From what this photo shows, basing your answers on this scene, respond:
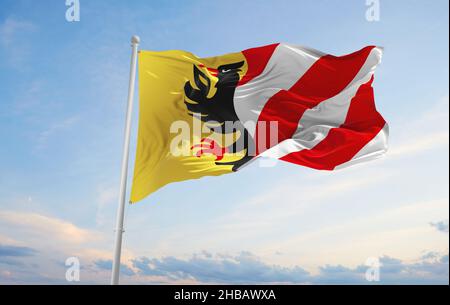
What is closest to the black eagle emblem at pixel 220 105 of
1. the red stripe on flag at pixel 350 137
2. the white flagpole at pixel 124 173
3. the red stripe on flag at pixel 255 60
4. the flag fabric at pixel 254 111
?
the flag fabric at pixel 254 111

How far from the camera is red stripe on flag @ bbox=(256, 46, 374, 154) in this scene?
11086 mm

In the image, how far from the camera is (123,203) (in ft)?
28.7

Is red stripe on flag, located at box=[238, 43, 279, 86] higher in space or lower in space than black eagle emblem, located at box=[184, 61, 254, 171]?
higher

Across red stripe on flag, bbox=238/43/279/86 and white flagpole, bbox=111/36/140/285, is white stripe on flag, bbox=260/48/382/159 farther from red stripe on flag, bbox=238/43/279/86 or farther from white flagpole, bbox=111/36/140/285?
white flagpole, bbox=111/36/140/285

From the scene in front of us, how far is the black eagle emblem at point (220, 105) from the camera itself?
33.4ft

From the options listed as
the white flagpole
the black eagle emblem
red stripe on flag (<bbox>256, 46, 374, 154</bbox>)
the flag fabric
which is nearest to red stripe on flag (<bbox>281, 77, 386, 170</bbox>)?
the flag fabric

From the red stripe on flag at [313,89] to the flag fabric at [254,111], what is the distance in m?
0.03

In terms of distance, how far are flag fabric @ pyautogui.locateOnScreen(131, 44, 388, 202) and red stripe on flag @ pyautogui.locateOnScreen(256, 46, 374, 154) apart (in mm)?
25
